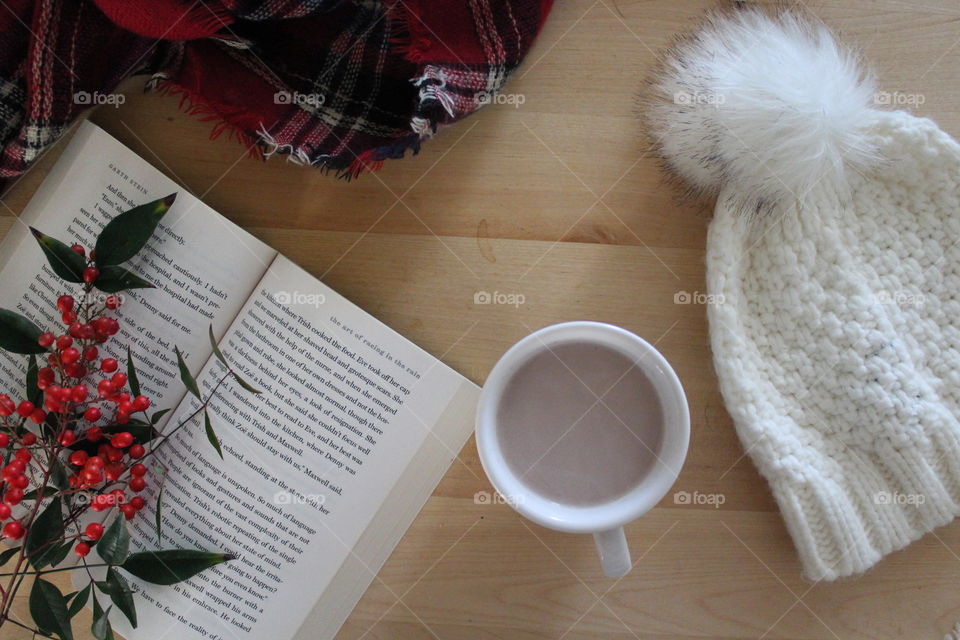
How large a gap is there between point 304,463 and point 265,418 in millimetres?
49

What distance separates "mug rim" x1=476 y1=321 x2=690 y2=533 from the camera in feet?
1.58

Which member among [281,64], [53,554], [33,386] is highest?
[281,64]

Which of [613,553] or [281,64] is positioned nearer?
[613,553]

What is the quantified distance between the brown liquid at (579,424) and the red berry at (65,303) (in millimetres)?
341

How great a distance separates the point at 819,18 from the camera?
57 centimetres

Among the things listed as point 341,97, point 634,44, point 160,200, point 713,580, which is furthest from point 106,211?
point 713,580

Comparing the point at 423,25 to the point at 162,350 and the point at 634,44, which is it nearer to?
the point at 634,44

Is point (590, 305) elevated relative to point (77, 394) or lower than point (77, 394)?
lower

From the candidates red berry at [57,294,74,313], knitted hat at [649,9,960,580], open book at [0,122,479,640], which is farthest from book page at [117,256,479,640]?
knitted hat at [649,9,960,580]

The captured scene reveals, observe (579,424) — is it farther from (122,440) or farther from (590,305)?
(122,440)

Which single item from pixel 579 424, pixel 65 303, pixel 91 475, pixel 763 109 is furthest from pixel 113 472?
pixel 763 109

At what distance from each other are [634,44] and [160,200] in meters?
0.40

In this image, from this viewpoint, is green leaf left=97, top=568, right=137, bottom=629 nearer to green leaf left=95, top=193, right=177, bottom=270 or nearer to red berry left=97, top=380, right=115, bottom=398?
red berry left=97, top=380, right=115, bottom=398

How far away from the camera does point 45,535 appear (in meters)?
0.53
